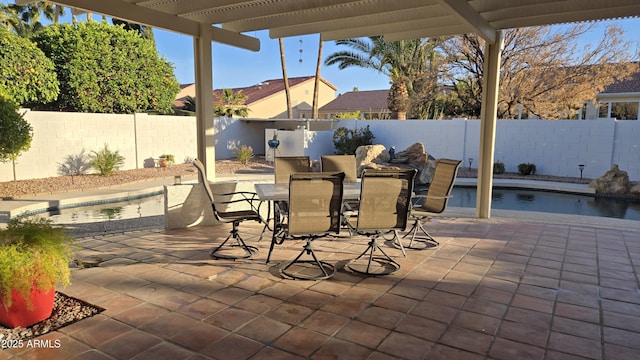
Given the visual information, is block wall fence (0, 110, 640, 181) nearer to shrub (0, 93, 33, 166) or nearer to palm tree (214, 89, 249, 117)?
shrub (0, 93, 33, 166)

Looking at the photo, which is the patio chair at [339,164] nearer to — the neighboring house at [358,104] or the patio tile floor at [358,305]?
the patio tile floor at [358,305]

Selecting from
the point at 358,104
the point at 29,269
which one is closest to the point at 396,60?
the point at 358,104

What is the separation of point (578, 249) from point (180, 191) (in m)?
5.00

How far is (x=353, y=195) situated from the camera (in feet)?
14.2

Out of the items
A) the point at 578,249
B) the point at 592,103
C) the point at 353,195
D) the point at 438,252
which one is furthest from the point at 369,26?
the point at 592,103

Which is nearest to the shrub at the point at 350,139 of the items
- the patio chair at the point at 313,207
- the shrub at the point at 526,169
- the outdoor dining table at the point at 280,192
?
the shrub at the point at 526,169

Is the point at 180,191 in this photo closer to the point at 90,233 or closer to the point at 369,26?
the point at 90,233

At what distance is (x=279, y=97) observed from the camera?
2933 cm

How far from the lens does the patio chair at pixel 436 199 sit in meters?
4.87

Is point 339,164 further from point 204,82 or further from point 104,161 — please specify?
point 104,161

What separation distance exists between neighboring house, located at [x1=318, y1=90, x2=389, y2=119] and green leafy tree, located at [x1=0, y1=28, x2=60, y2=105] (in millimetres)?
18195

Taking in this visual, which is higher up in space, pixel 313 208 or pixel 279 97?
pixel 279 97

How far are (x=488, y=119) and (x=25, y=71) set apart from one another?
13.9 meters

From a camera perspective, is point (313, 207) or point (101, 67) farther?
point (101, 67)
